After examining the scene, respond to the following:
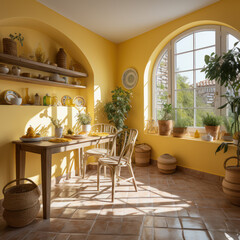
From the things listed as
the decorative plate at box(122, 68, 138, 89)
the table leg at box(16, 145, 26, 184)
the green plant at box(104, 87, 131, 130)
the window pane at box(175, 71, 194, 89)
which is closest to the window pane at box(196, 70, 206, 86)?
the window pane at box(175, 71, 194, 89)

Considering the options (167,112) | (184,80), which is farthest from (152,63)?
(167,112)

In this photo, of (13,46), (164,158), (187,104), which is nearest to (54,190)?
(164,158)

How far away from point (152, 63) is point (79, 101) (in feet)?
6.07

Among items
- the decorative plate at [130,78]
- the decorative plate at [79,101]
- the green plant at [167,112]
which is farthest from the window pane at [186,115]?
the decorative plate at [79,101]

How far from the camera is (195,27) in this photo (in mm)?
3404

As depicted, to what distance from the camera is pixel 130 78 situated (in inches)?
167

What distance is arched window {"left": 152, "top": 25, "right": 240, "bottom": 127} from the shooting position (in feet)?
10.4

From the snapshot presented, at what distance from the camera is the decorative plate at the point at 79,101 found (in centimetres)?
371

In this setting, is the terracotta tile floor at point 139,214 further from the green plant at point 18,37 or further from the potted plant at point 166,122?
the green plant at point 18,37

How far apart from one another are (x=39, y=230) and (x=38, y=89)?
2.18 meters

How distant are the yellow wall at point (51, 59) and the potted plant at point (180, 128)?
158 centimetres

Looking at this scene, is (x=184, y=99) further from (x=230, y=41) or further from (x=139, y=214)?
(x=139, y=214)

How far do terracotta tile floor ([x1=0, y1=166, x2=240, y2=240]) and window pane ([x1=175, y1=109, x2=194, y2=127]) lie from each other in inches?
46.0

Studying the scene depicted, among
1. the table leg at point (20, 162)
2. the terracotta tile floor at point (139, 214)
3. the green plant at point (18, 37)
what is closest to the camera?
the terracotta tile floor at point (139, 214)
